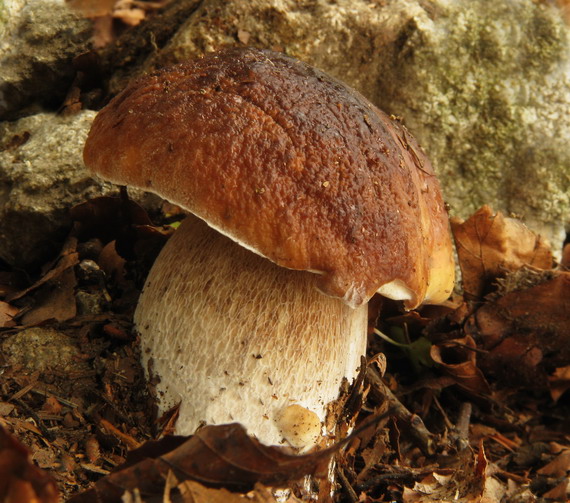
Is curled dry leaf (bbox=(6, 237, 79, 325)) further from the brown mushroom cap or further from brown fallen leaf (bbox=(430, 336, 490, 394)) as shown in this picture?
brown fallen leaf (bbox=(430, 336, 490, 394))

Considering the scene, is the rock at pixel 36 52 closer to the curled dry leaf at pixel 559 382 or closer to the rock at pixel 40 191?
the rock at pixel 40 191

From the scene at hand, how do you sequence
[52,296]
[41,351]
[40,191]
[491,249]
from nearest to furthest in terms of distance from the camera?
[41,351], [52,296], [40,191], [491,249]

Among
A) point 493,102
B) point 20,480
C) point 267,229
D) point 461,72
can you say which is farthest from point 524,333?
point 20,480

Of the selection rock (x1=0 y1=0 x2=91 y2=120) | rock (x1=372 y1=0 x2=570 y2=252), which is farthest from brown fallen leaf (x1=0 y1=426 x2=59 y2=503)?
rock (x1=372 y1=0 x2=570 y2=252)

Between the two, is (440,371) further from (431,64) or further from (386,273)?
(431,64)

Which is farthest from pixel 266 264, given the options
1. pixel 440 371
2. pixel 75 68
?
pixel 75 68

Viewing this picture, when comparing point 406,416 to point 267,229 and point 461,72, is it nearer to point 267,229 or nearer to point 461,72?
point 267,229
